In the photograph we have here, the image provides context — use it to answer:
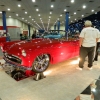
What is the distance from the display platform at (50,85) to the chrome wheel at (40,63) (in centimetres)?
25

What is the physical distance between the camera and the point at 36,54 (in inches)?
122

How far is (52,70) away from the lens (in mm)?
3781

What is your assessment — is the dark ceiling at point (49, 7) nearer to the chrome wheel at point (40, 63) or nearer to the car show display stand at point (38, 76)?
the chrome wheel at point (40, 63)

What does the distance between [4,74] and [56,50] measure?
1695 millimetres

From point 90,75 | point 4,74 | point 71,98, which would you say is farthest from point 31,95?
point 90,75

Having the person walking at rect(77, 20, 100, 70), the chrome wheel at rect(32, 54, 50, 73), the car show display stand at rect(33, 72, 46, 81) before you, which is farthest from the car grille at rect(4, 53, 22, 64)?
the person walking at rect(77, 20, 100, 70)

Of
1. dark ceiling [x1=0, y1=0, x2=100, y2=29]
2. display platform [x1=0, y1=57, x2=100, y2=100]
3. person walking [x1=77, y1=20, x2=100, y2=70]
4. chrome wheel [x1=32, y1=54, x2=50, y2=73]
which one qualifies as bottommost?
display platform [x1=0, y1=57, x2=100, y2=100]

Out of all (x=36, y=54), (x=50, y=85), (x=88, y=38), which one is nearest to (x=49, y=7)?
(x=88, y=38)

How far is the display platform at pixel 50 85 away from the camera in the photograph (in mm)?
2367

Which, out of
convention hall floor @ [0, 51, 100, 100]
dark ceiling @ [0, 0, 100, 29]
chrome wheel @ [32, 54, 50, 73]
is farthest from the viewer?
dark ceiling @ [0, 0, 100, 29]

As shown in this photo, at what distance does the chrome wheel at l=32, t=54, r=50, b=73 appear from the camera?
10.8 feet

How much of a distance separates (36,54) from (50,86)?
35.0 inches

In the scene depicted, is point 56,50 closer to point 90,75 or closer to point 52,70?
point 52,70

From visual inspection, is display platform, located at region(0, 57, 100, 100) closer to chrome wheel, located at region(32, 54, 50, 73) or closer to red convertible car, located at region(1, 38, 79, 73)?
chrome wheel, located at region(32, 54, 50, 73)
